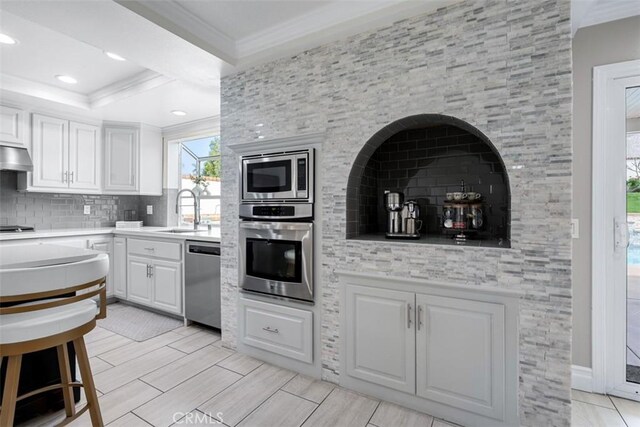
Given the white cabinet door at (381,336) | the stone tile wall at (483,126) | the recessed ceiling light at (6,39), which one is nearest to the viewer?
the stone tile wall at (483,126)

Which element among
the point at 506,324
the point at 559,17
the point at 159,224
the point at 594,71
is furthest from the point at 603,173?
the point at 159,224

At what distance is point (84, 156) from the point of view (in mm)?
3900

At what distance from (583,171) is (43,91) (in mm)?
4909

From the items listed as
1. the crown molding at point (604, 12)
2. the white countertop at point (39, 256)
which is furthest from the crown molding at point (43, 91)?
the crown molding at point (604, 12)

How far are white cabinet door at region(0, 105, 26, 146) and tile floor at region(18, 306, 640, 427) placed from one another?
7.99 ft

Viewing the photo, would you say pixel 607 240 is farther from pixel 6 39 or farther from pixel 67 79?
pixel 67 79

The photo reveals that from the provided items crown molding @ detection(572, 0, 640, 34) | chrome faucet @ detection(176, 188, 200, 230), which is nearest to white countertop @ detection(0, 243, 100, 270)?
chrome faucet @ detection(176, 188, 200, 230)

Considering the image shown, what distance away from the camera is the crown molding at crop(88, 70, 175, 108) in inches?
116

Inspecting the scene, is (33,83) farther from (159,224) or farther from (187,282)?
(187,282)

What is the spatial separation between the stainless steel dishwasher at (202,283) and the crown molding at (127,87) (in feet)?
5.05

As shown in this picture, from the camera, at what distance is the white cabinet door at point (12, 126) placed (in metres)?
3.23

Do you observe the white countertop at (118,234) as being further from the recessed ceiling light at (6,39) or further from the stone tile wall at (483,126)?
the recessed ceiling light at (6,39)

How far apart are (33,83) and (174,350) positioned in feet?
10.1

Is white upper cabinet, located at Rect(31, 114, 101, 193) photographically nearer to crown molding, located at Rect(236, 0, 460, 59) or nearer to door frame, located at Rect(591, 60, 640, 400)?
crown molding, located at Rect(236, 0, 460, 59)
